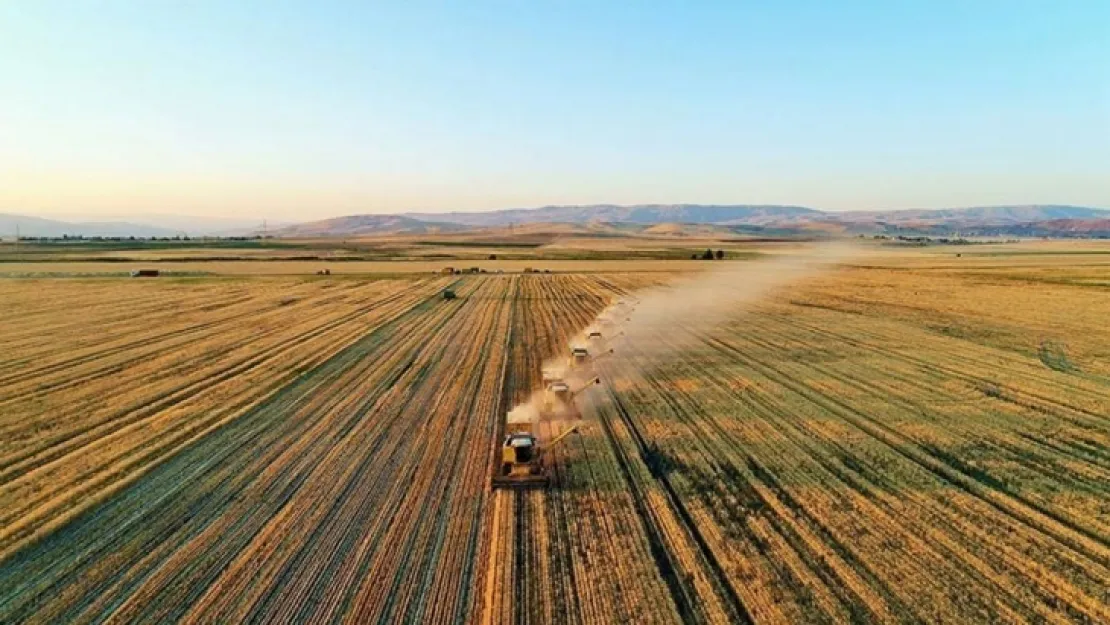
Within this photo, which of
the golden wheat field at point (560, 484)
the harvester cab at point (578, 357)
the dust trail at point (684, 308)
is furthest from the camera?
the dust trail at point (684, 308)

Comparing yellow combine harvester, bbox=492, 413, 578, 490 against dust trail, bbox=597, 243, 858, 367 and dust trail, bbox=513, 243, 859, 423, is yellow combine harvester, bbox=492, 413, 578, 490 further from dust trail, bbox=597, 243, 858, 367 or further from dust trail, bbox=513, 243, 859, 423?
dust trail, bbox=597, 243, 858, 367

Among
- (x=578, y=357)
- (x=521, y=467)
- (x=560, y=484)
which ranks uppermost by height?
(x=578, y=357)

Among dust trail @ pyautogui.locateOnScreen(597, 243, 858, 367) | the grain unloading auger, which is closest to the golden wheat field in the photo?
the grain unloading auger

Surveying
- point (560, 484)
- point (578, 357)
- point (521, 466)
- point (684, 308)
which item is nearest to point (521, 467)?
point (521, 466)

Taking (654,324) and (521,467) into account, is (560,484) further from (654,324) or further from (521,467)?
(654,324)

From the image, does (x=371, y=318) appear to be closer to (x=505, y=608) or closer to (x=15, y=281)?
(x=505, y=608)

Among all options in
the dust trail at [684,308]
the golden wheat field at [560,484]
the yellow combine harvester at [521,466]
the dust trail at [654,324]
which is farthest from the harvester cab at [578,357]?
the yellow combine harvester at [521,466]

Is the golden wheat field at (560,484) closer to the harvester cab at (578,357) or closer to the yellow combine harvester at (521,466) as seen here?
the yellow combine harvester at (521,466)

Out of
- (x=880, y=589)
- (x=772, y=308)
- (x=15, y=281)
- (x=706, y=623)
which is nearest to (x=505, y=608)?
(x=706, y=623)

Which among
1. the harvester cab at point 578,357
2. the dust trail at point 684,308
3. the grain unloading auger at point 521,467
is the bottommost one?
the dust trail at point 684,308
